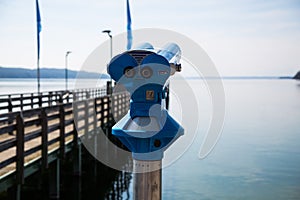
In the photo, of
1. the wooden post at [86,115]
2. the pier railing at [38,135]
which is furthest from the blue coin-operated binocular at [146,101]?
the wooden post at [86,115]

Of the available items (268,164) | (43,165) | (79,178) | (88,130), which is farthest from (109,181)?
(268,164)

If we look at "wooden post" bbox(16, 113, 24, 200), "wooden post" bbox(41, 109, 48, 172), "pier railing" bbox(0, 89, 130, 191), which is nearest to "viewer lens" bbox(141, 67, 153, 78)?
"pier railing" bbox(0, 89, 130, 191)

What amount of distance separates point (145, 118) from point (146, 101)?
2.8 inches

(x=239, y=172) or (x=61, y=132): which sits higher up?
(x=61, y=132)

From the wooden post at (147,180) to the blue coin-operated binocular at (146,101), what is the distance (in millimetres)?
30

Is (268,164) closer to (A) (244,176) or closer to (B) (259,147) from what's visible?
(A) (244,176)

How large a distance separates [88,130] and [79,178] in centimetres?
148

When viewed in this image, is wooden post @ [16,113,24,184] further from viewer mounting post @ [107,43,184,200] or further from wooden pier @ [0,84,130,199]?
viewer mounting post @ [107,43,184,200]

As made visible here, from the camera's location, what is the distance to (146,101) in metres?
1.71

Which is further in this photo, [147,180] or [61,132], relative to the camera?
[61,132]

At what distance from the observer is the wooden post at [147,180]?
169 cm

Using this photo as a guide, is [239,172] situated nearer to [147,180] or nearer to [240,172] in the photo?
[240,172]

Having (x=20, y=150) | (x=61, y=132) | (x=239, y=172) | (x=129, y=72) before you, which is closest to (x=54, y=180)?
(x=61, y=132)

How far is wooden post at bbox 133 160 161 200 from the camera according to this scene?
1692 millimetres
